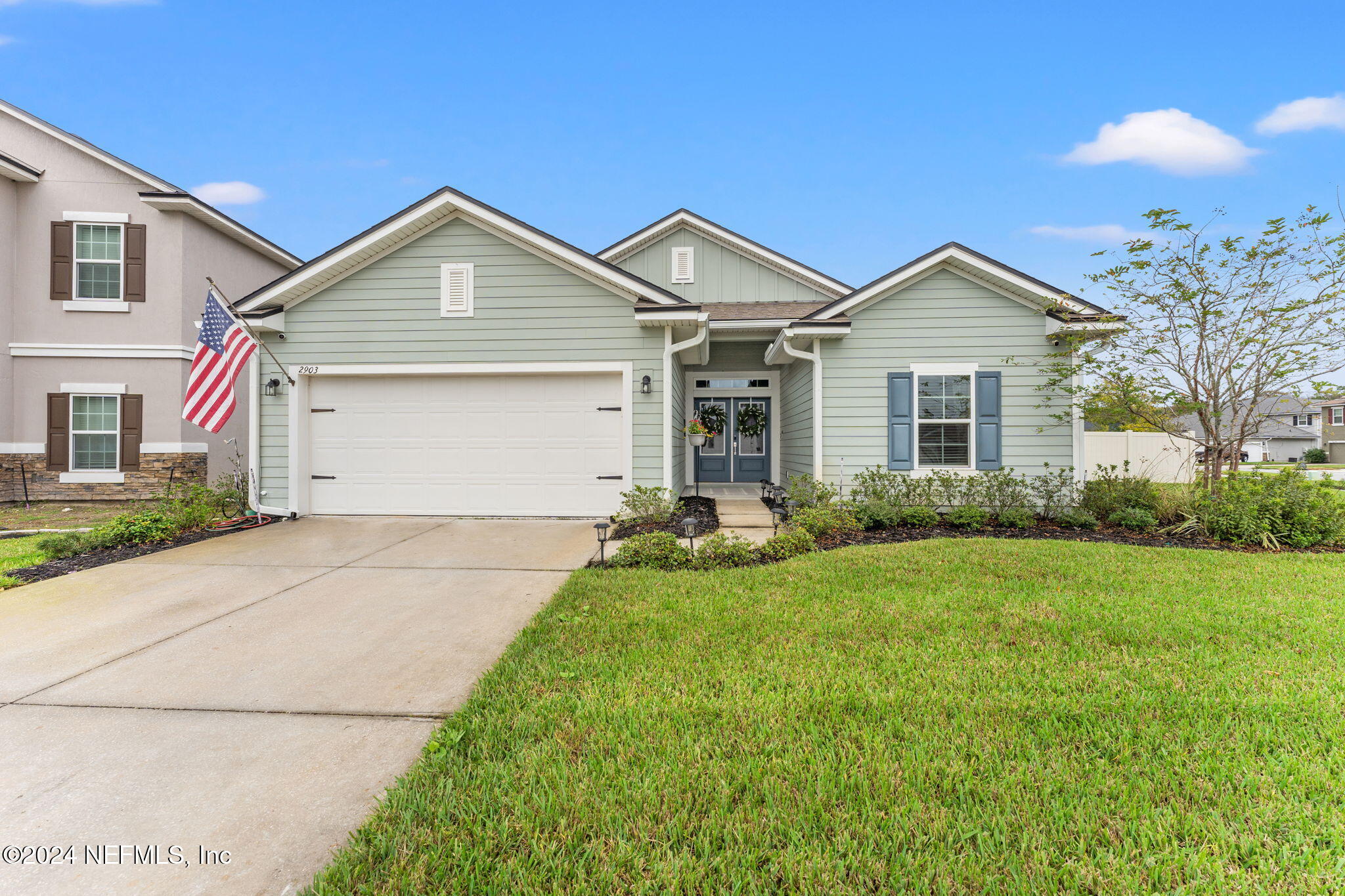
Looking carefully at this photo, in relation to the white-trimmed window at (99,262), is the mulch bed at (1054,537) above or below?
below

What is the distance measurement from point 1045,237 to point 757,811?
41.0 m

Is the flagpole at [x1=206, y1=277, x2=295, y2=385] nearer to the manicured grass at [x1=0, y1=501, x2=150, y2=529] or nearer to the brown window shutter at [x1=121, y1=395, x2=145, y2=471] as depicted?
the manicured grass at [x1=0, y1=501, x2=150, y2=529]

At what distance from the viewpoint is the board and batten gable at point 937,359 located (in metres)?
8.76

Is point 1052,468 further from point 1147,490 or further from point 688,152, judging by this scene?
point 688,152

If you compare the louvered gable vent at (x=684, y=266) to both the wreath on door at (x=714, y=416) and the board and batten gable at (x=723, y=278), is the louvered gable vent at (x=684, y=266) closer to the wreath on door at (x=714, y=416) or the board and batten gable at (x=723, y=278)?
the board and batten gable at (x=723, y=278)

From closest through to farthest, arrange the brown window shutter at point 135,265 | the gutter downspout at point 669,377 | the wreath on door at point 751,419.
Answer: the gutter downspout at point 669,377
the brown window shutter at point 135,265
the wreath on door at point 751,419

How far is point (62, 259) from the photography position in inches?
428

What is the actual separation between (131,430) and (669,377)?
10.2m

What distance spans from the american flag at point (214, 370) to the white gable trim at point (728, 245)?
7504mm

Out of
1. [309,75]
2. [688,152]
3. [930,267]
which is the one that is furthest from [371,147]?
[930,267]

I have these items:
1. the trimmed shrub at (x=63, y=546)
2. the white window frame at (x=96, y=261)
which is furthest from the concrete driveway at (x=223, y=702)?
the white window frame at (x=96, y=261)

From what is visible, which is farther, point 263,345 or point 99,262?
point 99,262

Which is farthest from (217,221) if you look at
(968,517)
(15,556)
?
(968,517)

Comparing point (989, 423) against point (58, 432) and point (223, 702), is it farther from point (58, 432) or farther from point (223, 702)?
point (58, 432)
